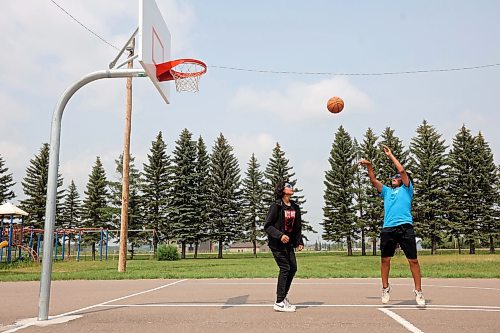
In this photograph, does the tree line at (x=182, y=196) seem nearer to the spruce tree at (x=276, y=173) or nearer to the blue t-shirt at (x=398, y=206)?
the spruce tree at (x=276, y=173)

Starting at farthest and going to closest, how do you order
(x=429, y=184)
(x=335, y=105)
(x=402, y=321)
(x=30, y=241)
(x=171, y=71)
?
1. (x=429, y=184)
2. (x=30, y=241)
3. (x=335, y=105)
4. (x=171, y=71)
5. (x=402, y=321)

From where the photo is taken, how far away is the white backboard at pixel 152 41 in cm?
766

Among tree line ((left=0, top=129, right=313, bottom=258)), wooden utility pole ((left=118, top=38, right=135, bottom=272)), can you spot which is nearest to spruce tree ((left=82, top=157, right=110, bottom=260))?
tree line ((left=0, top=129, right=313, bottom=258))

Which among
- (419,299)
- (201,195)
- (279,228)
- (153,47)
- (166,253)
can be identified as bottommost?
(166,253)

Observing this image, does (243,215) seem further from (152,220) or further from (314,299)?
(314,299)

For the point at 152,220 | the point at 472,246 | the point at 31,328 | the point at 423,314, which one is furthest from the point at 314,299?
the point at 472,246

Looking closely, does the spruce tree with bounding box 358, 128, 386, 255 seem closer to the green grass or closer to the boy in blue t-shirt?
the green grass

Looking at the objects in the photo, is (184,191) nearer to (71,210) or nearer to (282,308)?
(71,210)

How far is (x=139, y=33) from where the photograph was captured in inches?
302

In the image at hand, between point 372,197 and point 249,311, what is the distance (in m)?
52.9

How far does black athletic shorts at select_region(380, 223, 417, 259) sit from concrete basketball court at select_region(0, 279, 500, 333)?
834 mm

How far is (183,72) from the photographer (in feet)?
30.7

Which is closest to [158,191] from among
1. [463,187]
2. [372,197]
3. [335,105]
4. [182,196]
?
[182,196]

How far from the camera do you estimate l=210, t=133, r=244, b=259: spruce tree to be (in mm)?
57094
